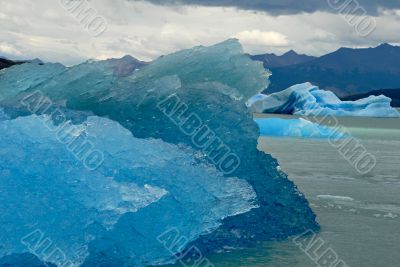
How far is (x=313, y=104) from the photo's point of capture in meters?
44.6

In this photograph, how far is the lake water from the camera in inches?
257

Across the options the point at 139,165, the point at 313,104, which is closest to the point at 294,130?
the point at 313,104

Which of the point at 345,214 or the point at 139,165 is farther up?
the point at 345,214

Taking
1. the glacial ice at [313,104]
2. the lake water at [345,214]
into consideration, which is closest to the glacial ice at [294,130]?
the lake water at [345,214]

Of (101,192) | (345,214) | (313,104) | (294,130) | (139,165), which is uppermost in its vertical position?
(313,104)

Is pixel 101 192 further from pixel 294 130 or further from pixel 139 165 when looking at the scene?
pixel 294 130

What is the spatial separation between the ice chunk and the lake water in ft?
2.02

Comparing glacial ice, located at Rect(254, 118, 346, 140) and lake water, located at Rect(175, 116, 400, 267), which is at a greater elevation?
glacial ice, located at Rect(254, 118, 346, 140)

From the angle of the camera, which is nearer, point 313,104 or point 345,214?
point 345,214

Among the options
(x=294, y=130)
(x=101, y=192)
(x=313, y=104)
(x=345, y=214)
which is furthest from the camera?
(x=313, y=104)

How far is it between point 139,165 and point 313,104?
129ft

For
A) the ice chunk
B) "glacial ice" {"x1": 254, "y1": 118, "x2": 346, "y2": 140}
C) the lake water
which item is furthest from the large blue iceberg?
"glacial ice" {"x1": 254, "y1": 118, "x2": 346, "y2": 140}

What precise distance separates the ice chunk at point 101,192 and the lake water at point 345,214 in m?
0.62

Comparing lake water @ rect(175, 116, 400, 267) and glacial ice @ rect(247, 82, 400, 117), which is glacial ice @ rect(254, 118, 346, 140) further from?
glacial ice @ rect(247, 82, 400, 117)
